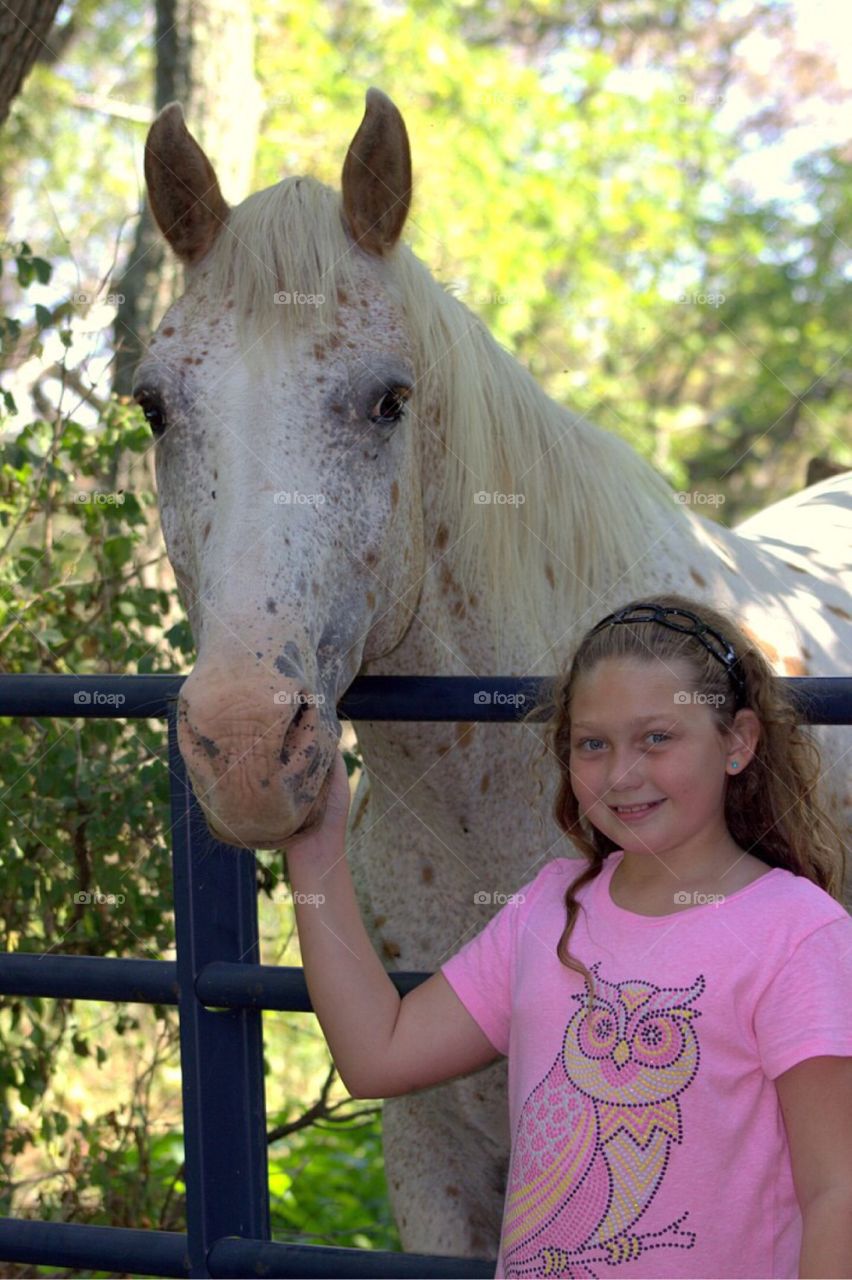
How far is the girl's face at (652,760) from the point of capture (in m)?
1.51

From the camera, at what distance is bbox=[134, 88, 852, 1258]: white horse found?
163 centimetres

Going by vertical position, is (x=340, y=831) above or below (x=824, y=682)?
below

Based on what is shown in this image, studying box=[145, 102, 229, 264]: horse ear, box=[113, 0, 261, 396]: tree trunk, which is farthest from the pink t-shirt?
box=[113, 0, 261, 396]: tree trunk

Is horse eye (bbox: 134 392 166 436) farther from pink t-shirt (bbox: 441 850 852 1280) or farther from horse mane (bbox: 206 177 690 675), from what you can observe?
pink t-shirt (bbox: 441 850 852 1280)

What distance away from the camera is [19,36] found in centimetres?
347

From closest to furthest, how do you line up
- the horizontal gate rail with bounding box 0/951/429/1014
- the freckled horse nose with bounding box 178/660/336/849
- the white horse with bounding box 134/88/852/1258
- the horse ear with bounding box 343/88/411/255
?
the freckled horse nose with bounding box 178/660/336/849
the white horse with bounding box 134/88/852/1258
the horizontal gate rail with bounding box 0/951/429/1014
the horse ear with bounding box 343/88/411/255

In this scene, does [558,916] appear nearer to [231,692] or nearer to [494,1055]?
[494,1055]

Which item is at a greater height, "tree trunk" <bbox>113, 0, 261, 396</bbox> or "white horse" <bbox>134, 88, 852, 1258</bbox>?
"tree trunk" <bbox>113, 0, 261, 396</bbox>

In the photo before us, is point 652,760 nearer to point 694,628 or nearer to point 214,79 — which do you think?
point 694,628

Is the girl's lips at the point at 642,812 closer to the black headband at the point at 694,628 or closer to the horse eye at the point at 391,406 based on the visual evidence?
the black headband at the point at 694,628

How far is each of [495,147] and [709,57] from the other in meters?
6.75

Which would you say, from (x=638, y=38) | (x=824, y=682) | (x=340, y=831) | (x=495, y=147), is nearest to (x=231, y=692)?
(x=340, y=831)

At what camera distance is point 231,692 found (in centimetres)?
151

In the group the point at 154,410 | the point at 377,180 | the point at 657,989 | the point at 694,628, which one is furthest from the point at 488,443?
the point at 657,989
